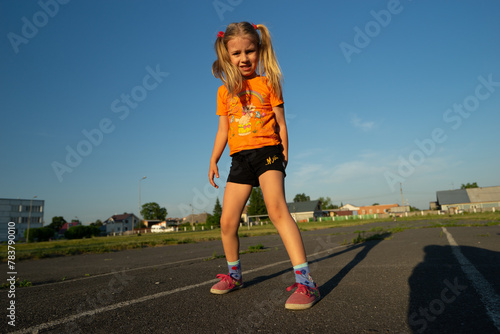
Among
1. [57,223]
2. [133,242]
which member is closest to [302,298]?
[133,242]

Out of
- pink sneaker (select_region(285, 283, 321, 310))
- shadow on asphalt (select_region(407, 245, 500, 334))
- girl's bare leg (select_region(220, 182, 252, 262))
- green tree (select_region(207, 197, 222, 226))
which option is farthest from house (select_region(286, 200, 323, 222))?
pink sneaker (select_region(285, 283, 321, 310))

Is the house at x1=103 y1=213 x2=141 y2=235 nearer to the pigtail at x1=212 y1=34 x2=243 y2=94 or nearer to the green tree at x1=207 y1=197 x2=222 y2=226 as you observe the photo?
the green tree at x1=207 y1=197 x2=222 y2=226

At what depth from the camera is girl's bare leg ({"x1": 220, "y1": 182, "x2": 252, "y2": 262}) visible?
2775mm

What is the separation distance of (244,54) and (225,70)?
0.78 feet

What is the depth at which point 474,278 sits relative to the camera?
2.73m

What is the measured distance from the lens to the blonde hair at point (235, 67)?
9.67ft

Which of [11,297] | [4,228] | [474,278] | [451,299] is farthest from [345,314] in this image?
[4,228]

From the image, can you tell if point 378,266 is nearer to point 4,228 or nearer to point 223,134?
point 223,134

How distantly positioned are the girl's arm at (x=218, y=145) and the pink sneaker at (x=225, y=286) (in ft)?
2.96

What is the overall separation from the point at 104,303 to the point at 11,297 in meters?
1.29

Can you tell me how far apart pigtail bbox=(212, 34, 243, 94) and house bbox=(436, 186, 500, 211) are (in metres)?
80.4

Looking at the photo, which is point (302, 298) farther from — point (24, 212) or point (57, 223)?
point (57, 223)

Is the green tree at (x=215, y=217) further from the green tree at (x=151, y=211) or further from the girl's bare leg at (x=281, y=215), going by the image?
the girl's bare leg at (x=281, y=215)

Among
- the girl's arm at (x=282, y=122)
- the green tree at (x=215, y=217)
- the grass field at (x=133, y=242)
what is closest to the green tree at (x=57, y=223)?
the green tree at (x=215, y=217)
